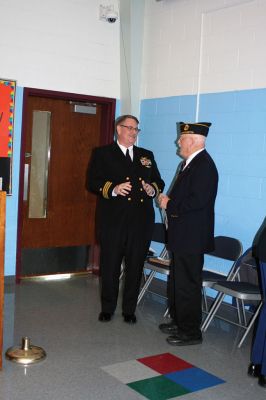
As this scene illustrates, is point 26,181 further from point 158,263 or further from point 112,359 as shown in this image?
point 112,359

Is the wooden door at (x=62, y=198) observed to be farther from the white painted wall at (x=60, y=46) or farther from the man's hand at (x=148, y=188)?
the man's hand at (x=148, y=188)

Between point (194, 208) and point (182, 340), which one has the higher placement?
point (194, 208)

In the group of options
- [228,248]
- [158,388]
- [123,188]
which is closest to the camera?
[158,388]

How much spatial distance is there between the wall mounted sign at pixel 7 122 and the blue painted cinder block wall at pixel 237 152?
66.5 inches

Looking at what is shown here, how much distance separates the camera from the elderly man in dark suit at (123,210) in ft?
13.3

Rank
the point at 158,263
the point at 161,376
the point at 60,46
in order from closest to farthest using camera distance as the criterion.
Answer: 1. the point at 161,376
2. the point at 158,263
3. the point at 60,46

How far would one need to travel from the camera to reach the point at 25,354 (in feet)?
Result: 10.8

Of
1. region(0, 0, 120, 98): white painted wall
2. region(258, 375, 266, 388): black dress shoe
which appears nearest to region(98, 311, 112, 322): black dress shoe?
region(258, 375, 266, 388): black dress shoe

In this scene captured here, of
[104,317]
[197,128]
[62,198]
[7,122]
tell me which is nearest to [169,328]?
[104,317]

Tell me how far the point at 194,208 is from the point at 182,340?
99cm

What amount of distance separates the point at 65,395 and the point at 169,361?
2.83 feet

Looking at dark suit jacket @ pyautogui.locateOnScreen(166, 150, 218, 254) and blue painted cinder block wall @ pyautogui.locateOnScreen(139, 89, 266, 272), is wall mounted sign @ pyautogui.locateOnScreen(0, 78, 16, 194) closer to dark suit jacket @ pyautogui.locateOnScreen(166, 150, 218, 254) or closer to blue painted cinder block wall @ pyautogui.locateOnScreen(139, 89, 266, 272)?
blue painted cinder block wall @ pyautogui.locateOnScreen(139, 89, 266, 272)

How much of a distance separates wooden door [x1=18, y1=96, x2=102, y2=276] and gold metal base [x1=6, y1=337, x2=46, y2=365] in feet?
7.46

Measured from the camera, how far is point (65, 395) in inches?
113
